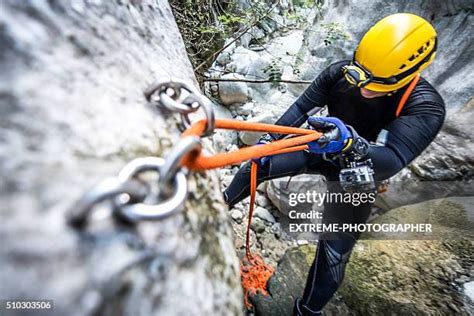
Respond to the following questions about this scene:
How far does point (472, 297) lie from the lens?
1.82 metres

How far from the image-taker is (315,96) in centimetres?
199

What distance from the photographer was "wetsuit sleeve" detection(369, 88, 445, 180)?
1478 millimetres

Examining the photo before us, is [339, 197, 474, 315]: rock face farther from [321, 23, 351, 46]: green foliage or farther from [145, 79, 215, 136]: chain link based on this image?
[321, 23, 351, 46]: green foliage

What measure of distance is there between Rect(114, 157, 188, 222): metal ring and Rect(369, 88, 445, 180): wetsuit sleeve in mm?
1304

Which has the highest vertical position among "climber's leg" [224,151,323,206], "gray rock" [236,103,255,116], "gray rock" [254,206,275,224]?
"climber's leg" [224,151,323,206]

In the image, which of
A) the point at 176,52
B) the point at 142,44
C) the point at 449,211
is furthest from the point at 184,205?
the point at 449,211

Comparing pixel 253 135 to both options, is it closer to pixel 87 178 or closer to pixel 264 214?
pixel 264 214

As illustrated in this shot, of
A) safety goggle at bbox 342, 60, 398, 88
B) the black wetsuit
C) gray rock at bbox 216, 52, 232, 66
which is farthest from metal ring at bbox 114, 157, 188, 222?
gray rock at bbox 216, 52, 232, 66

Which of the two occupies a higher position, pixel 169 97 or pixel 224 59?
pixel 169 97

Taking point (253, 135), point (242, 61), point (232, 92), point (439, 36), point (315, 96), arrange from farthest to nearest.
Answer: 1. point (242, 61)
2. point (232, 92)
3. point (253, 135)
4. point (439, 36)
5. point (315, 96)

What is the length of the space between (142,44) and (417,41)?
1.58 metres

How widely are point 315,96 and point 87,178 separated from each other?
1.86 m

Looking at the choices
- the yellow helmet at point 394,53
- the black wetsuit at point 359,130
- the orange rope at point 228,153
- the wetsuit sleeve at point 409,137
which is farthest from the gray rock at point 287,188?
the orange rope at point 228,153

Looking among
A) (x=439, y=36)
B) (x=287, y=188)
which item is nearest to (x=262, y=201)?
(x=287, y=188)
